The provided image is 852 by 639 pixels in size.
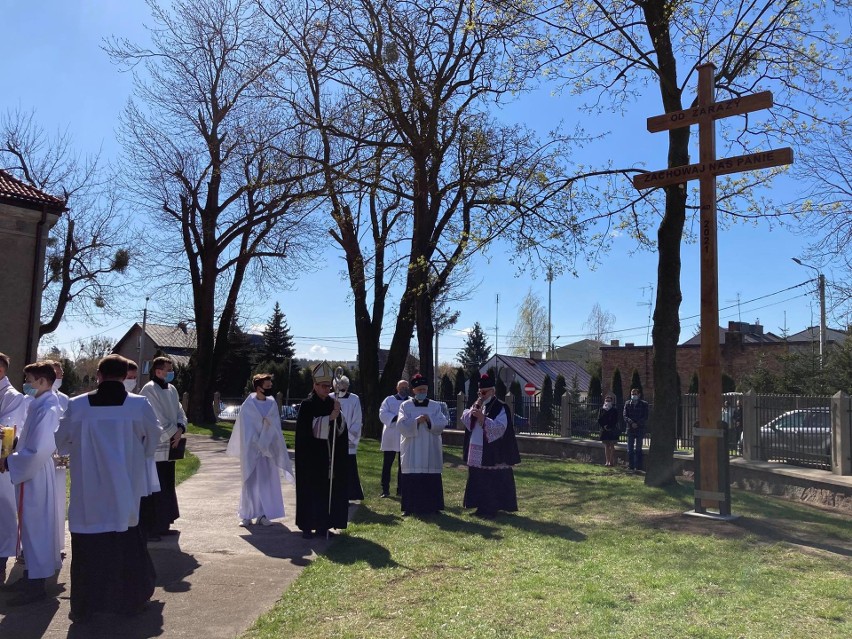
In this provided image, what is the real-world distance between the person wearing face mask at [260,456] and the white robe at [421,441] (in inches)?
67.9

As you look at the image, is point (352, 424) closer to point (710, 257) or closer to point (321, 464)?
point (321, 464)

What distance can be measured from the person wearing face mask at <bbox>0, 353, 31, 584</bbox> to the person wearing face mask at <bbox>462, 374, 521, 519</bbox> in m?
5.82

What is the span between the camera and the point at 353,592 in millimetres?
6719

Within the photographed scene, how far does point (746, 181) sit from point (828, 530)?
794 centimetres

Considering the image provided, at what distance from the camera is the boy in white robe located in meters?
6.32

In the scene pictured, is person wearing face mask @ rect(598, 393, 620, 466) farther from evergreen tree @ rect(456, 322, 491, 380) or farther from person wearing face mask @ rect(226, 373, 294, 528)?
evergreen tree @ rect(456, 322, 491, 380)

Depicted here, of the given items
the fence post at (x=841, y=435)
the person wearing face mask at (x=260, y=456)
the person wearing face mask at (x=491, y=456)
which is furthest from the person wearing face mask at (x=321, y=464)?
the fence post at (x=841, y=435)

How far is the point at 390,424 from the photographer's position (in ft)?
41.6

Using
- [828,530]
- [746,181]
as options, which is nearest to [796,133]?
[746,181]

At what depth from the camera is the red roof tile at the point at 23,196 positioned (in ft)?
78.4

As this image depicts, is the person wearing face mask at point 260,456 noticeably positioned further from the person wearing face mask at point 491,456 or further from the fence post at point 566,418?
the fence post at point 566,418

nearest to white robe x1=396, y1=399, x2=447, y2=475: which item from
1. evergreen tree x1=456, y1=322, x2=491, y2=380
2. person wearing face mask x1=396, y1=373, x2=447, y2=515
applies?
person wearing face mask x1=396, y1=373, x2=447, y2=515

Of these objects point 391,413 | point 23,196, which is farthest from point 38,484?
point 23,196

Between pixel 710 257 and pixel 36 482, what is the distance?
28.3 feet
